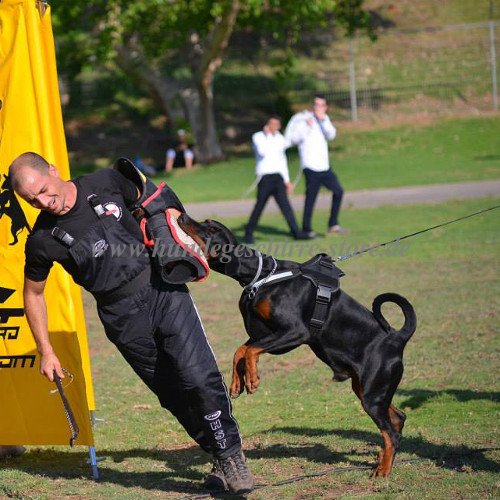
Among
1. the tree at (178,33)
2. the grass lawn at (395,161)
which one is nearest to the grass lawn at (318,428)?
the grass lawn at (395,161)

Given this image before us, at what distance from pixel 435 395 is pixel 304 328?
2.29 m

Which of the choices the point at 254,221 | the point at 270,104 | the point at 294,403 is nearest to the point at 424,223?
the point at 254,221

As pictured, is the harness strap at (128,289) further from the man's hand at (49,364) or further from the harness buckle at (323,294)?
the harness buckle at (323,294)

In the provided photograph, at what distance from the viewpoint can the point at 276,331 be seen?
5168mm

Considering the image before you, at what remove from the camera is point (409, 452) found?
18.8ft

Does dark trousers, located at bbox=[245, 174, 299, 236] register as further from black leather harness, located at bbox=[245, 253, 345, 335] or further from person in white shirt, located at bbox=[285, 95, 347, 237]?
black leather harness, located at bbox=[245, 253, 345, 335]

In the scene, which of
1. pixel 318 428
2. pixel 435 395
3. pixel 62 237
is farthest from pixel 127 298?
pixel 435 395

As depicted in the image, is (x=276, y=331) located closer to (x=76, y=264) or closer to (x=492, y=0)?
(x=76, y=264)

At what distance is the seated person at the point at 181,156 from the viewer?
2853cm

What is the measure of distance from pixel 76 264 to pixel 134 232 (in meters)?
0.40

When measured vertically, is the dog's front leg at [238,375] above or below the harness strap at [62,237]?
below

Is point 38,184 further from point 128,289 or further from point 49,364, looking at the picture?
point 49,364

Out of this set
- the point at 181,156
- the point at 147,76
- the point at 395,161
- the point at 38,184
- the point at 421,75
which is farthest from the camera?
the point at 421,75

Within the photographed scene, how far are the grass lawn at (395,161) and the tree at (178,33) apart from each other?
8.83 feet
